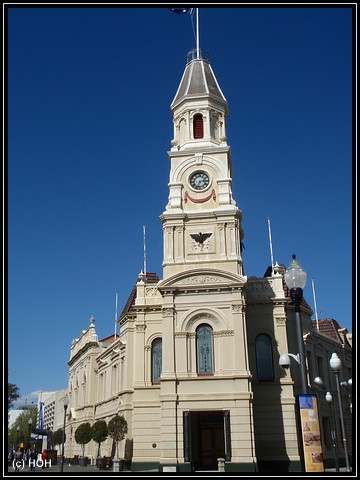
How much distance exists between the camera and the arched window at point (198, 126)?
42.8m

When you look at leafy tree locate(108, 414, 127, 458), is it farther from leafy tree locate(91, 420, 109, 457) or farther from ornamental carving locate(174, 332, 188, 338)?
ornamental carving locate(174, 332, 188, 338)

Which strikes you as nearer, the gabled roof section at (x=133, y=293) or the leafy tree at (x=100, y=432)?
the leafy tree at (x=100, y=432)

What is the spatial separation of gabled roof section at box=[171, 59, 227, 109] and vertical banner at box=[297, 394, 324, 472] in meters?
31.1

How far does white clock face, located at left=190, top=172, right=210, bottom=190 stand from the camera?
4031 cm

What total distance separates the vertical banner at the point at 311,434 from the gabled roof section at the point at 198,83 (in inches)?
1223

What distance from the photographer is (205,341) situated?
115 ft

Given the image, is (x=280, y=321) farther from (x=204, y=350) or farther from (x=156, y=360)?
(x=156, y=360)

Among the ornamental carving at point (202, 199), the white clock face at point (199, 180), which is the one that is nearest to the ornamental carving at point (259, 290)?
the ornamental carving at point (202, 199)

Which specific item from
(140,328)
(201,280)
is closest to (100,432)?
(140,328)

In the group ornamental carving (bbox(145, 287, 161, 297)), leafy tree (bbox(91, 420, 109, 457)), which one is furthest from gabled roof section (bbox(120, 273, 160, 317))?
leafy tree (bbox(91, 420, 109, 457))

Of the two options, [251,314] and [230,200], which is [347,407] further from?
[230,200]

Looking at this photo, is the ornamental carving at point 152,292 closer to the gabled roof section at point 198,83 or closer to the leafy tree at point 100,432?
the leafy tree at point 100,432

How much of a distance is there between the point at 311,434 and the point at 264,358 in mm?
20368
